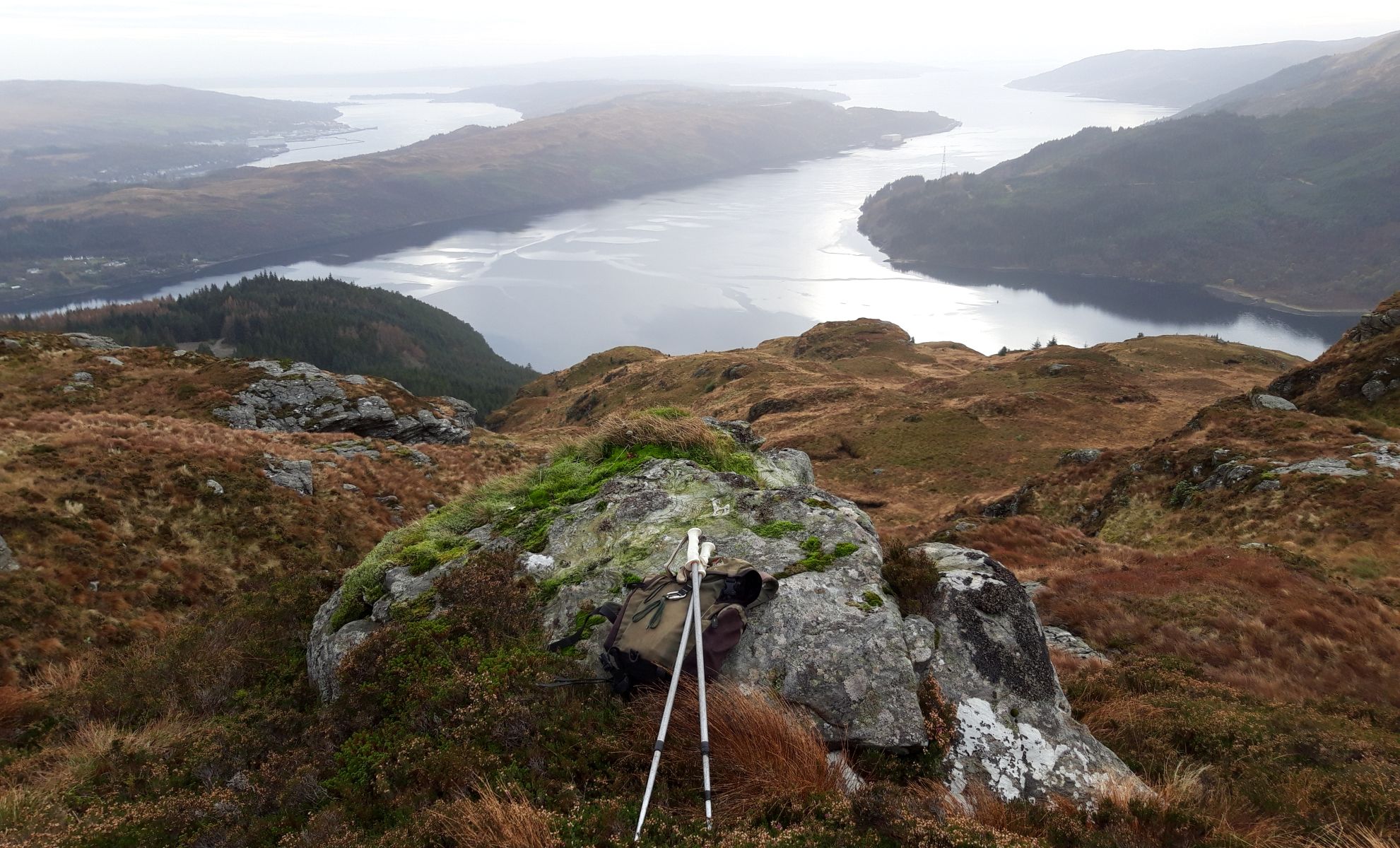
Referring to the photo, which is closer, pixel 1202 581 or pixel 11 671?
pixel 11 671

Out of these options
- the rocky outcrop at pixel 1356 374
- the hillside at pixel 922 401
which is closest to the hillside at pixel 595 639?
the rocky outcrop at pixel 1356 374

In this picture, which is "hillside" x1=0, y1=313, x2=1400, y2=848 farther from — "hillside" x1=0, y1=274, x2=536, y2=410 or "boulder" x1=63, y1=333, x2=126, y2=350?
"hillside" x1=0, y1=274, x2=536, y2=410

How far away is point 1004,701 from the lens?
5566 mm

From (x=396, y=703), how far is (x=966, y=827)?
479 cm

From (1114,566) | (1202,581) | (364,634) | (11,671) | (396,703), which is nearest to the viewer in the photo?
(396,703)

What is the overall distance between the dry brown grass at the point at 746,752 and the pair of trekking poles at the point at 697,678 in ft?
0.33

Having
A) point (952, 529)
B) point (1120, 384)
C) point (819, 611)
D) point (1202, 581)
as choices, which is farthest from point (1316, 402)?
point (819, 611)

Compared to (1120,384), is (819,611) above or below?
above

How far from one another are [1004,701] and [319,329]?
168m

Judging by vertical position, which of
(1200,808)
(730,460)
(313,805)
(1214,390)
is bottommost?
(1214,390)

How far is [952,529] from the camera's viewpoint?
1939cm

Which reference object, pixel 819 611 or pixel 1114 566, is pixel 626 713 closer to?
pixel 819 611

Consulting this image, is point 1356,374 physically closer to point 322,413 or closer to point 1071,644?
point 1071,644

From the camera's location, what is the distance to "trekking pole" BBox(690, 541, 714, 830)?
14.0 feet
